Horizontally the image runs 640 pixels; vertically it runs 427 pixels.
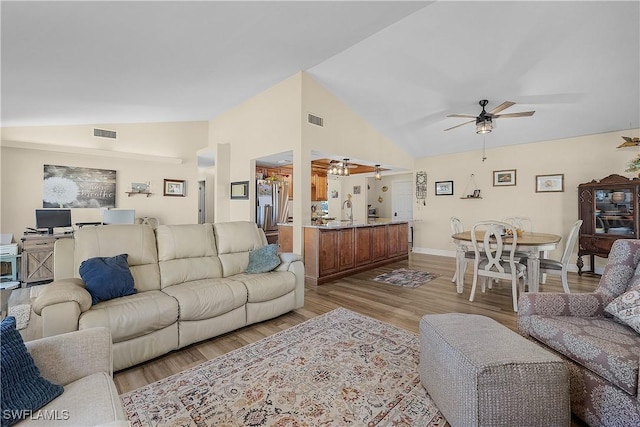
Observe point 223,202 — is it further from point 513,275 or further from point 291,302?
point 513,275

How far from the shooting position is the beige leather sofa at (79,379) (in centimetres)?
97

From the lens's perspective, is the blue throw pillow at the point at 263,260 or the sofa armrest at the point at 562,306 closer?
the sofa armrest at the point at 562,306

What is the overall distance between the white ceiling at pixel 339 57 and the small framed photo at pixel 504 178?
0.92 m

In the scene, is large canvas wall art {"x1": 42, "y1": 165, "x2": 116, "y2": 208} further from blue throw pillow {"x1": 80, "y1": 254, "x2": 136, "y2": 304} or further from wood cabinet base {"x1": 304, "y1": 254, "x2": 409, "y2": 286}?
wood cabinet base {"x1": 304, "y1": 254, "x2": 409, "y2": 286}

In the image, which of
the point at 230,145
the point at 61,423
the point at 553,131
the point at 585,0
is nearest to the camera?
the point at 61,423

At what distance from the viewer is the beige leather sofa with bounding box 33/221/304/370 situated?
6.29ft

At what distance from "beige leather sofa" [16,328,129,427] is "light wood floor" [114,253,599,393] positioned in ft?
2.51

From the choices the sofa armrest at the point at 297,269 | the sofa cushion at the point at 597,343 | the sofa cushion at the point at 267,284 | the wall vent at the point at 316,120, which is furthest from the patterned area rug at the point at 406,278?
the wall vent at the point at 316,120

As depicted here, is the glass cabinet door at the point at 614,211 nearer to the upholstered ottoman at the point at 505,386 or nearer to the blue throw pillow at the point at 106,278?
the upholstered ottoman at the point at 505,386

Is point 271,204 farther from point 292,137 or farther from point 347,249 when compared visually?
point 347,249

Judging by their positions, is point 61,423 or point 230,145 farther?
point 230,145

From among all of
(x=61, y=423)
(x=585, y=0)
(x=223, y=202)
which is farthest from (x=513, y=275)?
(x=223, y=202)

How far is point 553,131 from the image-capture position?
493 cm

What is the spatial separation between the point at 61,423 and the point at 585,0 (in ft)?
15.2
